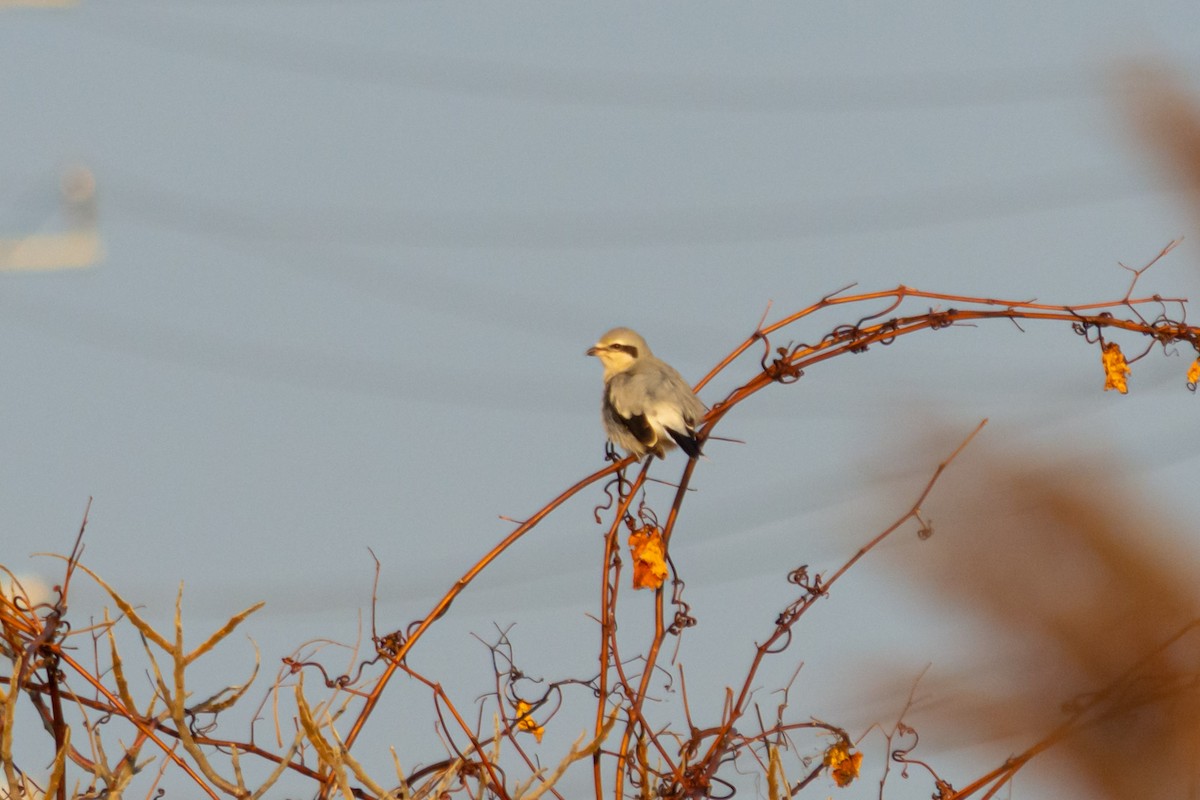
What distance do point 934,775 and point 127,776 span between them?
1257 millimetres

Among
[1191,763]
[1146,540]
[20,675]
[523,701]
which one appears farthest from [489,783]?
[1146,540]

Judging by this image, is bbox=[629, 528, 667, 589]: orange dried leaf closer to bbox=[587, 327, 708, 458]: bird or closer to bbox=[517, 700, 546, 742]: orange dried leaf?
bbox=[517, 700, 546, 742]: orange dried leaf

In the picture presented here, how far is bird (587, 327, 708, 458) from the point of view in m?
4.59

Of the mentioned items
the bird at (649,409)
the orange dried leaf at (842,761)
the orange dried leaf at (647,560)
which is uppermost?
the bird at (649,409)

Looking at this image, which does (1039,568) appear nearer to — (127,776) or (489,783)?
(489,783)

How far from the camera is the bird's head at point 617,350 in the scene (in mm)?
5605

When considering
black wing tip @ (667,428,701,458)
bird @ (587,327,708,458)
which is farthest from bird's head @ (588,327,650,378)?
black wing tip @ (667,428,701,458)

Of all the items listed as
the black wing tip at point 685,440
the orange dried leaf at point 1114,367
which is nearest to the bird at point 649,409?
the black wing tip at point 685,440

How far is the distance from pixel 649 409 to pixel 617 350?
96 cm

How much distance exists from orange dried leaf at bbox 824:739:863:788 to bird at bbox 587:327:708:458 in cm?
147

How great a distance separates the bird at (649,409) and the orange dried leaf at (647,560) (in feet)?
4.27

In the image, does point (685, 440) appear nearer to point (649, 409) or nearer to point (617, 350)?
point (649, 409)

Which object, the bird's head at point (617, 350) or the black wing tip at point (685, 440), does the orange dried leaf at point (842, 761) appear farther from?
the bird's head at point (617, 350)

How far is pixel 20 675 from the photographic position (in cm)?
244
